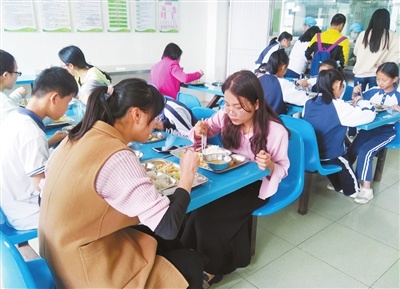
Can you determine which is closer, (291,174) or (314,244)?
(291,174)

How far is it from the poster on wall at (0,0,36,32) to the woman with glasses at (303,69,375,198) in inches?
142

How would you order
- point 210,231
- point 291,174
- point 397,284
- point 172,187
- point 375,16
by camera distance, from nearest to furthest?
point 172,187 → point 210,231 → point 397,284 → point 291,174 → point 375,16

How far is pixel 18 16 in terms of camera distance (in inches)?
159

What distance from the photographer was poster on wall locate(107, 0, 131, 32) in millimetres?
4730

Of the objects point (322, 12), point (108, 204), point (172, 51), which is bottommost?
point (108, 204)

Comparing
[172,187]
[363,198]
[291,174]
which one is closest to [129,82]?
[172,187]

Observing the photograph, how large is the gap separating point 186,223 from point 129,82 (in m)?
0.94

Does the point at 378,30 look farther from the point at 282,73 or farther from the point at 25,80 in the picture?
the point at 25,80

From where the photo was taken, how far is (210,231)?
5.48 feet

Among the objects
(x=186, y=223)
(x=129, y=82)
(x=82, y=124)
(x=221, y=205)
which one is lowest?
(x=186, y=223)

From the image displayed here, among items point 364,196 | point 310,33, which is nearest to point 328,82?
point 364,196

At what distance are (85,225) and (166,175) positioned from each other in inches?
19.5

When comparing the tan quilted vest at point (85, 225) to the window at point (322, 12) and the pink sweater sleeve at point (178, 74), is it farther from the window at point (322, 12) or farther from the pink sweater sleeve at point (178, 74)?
the window at point (322, 12)

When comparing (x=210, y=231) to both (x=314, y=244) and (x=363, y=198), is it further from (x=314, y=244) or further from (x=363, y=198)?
(x=363, y=198)
